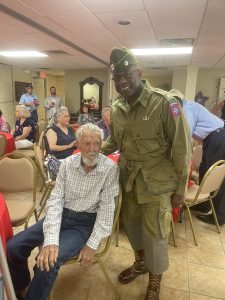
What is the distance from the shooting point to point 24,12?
2766 mm

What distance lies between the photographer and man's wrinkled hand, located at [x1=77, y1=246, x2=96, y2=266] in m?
1.39

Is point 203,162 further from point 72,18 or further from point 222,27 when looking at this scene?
point 72,18

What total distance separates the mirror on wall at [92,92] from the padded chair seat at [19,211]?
6493mm

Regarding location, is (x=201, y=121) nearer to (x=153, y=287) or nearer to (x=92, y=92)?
(x=153, y=287)

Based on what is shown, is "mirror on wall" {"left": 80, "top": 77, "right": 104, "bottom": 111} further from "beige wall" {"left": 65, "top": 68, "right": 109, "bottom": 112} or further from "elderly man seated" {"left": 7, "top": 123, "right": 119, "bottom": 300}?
"elderly man seated" {"left": 7, "top": 123, "right": 119, "bottom": 300}

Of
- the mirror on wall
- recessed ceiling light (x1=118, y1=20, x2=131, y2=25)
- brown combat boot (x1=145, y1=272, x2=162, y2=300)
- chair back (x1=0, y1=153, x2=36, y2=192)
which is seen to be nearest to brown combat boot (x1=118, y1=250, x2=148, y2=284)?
brown combat boot (x1=145, y1=272, x2=162, y2=300)

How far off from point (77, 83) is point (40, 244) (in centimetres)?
800

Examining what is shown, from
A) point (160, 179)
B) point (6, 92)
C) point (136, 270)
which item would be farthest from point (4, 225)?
point (6, 92)

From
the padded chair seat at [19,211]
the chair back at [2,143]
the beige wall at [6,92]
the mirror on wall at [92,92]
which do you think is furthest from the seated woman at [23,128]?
the beige wall at [6,92]

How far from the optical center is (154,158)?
147cm

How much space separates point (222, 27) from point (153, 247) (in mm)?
2932

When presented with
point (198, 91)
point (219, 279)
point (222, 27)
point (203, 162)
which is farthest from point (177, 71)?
point (219, 279)

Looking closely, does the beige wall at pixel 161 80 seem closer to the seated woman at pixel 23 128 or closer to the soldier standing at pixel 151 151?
the seated woman at pixel 23 128

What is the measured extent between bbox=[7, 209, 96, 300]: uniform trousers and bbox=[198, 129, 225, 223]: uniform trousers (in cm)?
158
